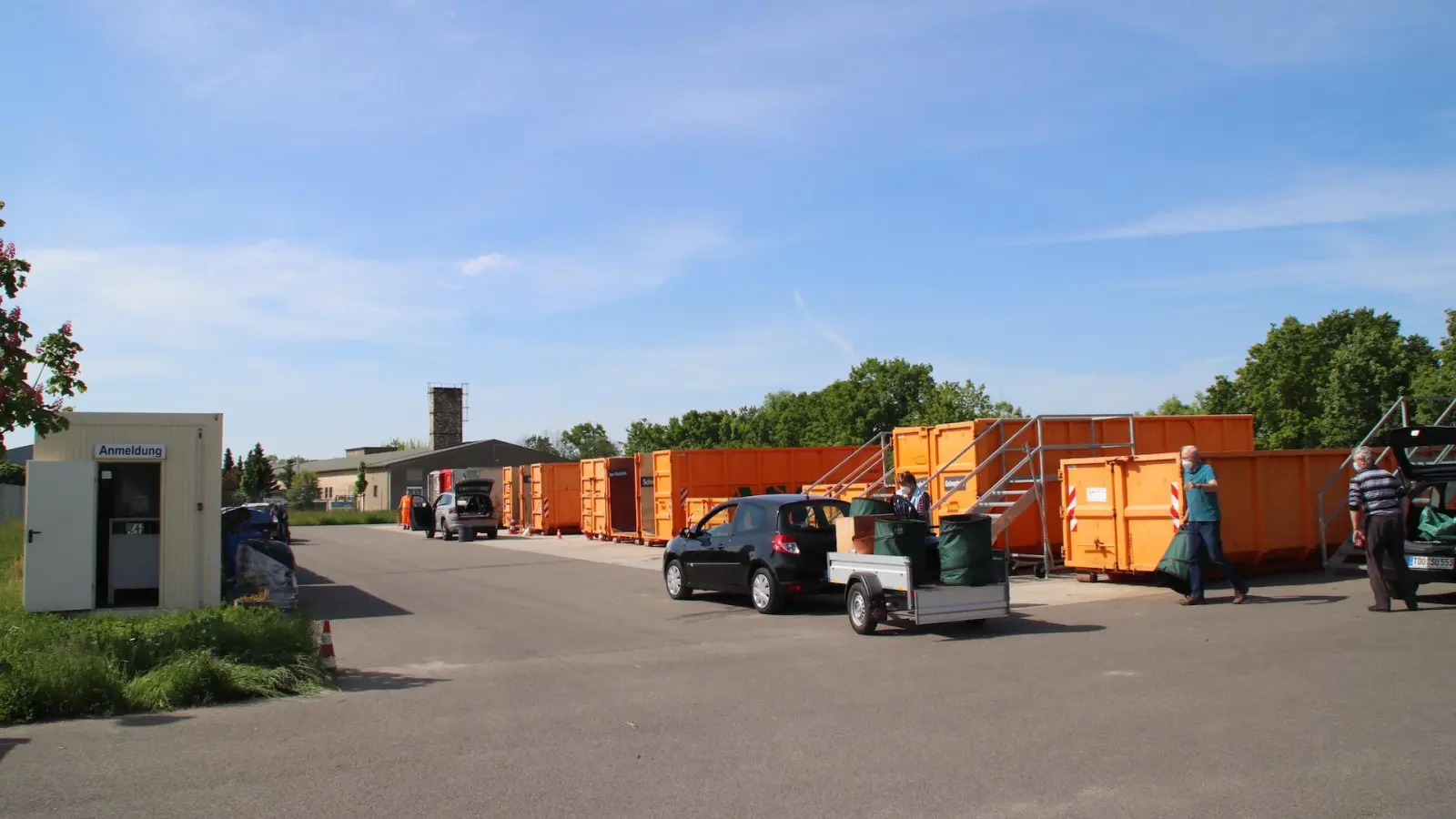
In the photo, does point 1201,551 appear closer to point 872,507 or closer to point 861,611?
point 872,507

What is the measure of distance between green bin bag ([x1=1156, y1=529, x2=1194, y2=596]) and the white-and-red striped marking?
Result: 1.18 meters

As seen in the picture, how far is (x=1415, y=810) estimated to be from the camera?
5320 mm

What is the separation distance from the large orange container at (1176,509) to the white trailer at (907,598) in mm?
4275

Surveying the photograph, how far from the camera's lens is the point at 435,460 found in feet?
271

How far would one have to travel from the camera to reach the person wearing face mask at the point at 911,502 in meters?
13.5

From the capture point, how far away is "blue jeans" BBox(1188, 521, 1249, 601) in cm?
1320

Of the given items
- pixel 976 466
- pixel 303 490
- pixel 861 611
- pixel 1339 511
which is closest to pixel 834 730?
pixel 861 611

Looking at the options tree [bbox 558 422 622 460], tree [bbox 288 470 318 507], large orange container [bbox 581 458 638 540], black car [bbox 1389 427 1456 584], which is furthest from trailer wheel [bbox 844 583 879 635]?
tree [bbox 558 422 622 460]

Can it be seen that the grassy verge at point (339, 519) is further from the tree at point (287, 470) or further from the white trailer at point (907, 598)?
the white trailer at point (907, 598)

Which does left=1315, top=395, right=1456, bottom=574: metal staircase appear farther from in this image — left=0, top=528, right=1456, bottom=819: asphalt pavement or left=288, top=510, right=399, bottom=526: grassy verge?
left=288, top=510, right=399, bottom=526: grassy verge

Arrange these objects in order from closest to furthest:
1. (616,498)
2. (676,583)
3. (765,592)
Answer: (765,592), (676,583), (616,498)

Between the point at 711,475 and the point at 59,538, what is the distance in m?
17.4

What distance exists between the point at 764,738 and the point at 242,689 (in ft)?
15.6

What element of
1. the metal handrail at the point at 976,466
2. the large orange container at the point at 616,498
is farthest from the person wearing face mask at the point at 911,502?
the large orange container at the point at 616,498
